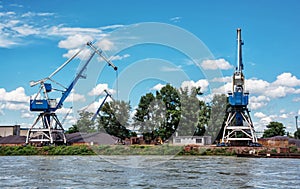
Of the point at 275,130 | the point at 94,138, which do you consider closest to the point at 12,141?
the point at 94,138

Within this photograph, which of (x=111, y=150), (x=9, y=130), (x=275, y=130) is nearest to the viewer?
(x=111, y=150)

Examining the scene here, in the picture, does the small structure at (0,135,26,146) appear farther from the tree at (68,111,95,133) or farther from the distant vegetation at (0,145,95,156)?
the tree at (68,111,95,133)

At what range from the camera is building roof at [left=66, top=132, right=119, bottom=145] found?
55.3 meters

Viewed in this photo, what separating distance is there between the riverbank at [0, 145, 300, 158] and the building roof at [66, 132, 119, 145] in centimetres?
497

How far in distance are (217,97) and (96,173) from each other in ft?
118

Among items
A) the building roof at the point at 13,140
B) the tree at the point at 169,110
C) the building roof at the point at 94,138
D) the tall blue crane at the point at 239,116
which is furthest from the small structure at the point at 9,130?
the tall blue crane at the point at 239,116

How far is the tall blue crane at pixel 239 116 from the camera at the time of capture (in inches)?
1982

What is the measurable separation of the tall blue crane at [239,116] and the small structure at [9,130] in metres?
40.3

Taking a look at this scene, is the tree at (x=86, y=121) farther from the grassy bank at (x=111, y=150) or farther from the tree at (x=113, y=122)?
the grassy bank at (x=111, y=150)

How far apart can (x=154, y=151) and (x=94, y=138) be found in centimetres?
1392

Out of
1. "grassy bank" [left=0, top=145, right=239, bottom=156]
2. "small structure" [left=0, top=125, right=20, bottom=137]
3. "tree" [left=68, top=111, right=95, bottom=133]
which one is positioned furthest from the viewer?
"small structure" [left=0, top=125, right=20, bottom=137]

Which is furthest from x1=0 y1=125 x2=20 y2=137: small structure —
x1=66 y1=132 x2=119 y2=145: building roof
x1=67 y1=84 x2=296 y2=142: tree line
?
x1=67 y1=84 x2=296 y2=142: tree line

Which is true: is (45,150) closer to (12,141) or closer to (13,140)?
(12,141)

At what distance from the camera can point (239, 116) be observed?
51812 millimetres
